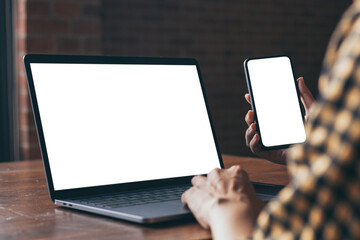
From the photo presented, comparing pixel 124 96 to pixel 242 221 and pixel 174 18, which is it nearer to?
pixel 242 221

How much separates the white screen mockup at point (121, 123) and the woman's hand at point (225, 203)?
9.2 inches

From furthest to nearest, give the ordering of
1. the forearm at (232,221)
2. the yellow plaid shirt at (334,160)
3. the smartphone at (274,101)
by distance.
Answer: the smartphone at (274,101) < the forearm at (232,221) < the yellow plaid shirt at (334,160)

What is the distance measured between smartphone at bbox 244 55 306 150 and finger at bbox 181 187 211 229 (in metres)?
0.37

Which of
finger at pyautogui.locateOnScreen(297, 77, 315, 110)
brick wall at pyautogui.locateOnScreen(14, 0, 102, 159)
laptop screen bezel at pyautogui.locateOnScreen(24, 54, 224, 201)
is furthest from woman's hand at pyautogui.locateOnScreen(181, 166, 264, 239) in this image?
brick wall at pyautogui.locateOnScreen(14, 0, 102, 159)

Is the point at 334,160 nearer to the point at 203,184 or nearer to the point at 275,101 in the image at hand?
the point at 203,184

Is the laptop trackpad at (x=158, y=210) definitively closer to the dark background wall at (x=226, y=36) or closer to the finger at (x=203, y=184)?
the finger at (x=203, y=184)

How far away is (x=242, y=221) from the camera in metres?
0.63

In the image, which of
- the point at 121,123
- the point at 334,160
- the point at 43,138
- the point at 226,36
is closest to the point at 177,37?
the point at 226,36

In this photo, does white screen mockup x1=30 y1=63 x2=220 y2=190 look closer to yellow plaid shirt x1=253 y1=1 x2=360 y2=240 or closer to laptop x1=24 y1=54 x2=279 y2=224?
laptop x1=24 y1=54 x2=279 y2=224

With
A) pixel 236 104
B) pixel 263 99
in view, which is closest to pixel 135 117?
pixel 263 99

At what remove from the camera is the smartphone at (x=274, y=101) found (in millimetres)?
1104

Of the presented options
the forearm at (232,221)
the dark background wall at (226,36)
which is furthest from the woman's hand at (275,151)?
the dark background wall at (226,36)

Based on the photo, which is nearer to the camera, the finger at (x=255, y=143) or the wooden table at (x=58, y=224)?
the wooden table at (x=58, y=224)

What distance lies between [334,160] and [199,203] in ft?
Result: 1.31
